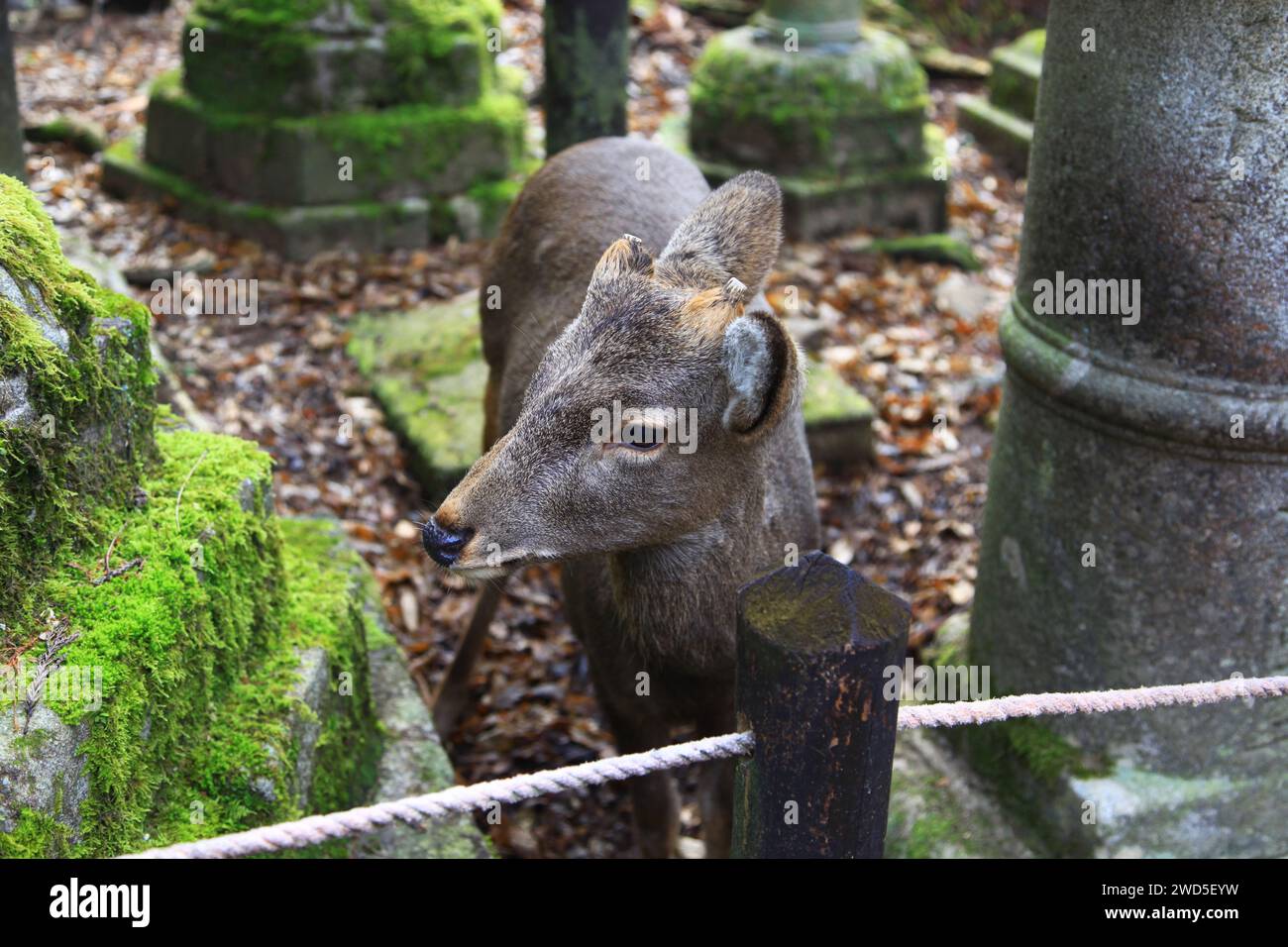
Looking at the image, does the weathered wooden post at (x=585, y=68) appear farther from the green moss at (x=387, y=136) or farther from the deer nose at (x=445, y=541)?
the deer nose at (x=445, y=541)

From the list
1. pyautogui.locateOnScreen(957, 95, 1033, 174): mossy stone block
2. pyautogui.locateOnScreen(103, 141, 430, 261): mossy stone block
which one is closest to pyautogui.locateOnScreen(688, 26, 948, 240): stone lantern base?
pyautogui.locateOnScreen(957, 95, 1033, 174): mossy stone block

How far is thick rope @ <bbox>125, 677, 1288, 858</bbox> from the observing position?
1919mm

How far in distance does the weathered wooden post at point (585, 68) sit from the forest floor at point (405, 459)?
1.68 m

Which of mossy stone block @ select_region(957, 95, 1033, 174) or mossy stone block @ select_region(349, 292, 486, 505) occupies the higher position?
mossy stone block @ select_region(957, 95, 1033, 174)

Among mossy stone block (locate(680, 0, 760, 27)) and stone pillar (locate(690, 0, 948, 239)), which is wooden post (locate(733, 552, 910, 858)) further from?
mossy stone block (locate(680, 0, 760, 27))

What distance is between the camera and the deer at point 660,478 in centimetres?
288

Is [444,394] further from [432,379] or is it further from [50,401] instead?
[50,401]

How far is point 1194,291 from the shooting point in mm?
3207

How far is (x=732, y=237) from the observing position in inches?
129

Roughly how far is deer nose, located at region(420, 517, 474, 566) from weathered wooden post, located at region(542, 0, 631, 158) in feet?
11.0

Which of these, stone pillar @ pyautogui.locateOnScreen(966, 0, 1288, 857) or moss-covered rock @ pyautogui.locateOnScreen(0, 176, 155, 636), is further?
stone pillar @ pyautogui.locateOnScreen(966, 0, 1288, 857)

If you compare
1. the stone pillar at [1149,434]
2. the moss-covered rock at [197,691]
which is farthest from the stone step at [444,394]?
the stone pillar at [1149,434]

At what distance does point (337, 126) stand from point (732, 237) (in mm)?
4649
